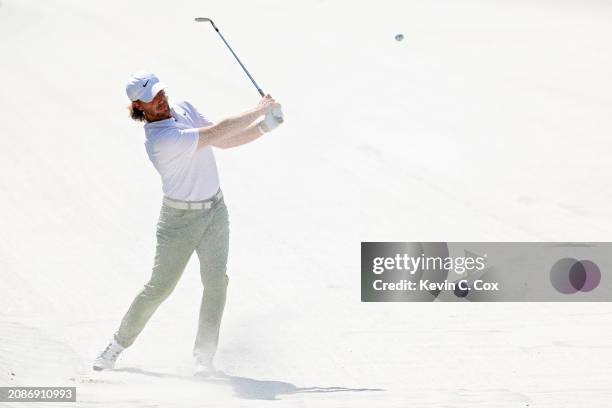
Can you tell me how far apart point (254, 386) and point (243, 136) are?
1.43 metres

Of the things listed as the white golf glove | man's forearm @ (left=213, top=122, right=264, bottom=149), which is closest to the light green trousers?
man's forearm @ (left=213, top=122, right=264, bottom=149)

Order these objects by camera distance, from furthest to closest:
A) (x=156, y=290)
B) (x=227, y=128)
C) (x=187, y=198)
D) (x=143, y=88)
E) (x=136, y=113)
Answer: (x=156, y=290)
(x=187, y=198)
(x=136, y=113)
(x=143, y=88)
(x=227, y=128)

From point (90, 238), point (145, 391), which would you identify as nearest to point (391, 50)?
point (90, 238)

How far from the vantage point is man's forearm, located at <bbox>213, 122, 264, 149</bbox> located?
25.2ft

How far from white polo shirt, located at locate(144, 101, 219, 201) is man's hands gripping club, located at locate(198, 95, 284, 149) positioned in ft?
0.25

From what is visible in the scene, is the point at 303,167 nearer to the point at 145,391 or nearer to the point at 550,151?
the point at 550,151

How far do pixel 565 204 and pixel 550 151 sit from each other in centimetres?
147

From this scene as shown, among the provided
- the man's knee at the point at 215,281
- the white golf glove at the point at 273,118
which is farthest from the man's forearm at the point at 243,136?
the man's knee at the point at 215,281

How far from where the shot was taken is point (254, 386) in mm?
7973

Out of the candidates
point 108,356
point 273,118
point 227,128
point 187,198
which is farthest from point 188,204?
point 108,356

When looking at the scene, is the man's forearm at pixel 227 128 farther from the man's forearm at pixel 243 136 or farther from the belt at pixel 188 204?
the belt at pixel 188 204

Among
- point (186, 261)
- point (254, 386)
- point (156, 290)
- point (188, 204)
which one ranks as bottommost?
point (254, 386)

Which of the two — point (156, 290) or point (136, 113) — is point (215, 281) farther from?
point (136, 113)

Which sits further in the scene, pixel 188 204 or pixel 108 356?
pixel 108 356
